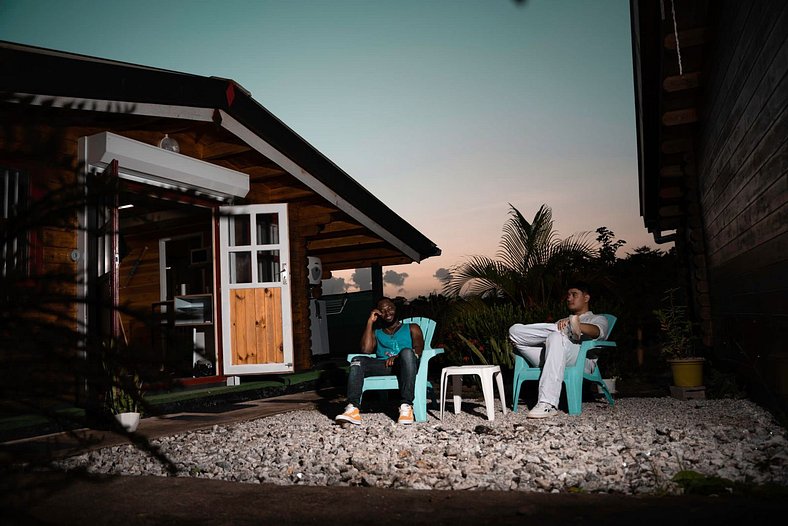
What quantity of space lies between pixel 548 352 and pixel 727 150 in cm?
182

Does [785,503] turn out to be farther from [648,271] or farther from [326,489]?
[648,271]

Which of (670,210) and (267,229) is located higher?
(670,210)

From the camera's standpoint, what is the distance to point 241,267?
677cm

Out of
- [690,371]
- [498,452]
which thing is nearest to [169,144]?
[498,452]

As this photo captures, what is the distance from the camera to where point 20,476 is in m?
1.01

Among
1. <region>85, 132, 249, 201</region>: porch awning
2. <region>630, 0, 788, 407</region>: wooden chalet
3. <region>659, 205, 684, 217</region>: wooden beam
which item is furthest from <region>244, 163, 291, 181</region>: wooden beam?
<region>659, 205, 684, 217</region>: wooden beam

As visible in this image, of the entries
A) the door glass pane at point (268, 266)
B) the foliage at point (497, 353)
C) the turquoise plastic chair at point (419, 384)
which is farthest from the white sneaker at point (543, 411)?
the door glass pane at point (268, 266)

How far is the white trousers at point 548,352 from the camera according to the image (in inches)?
180

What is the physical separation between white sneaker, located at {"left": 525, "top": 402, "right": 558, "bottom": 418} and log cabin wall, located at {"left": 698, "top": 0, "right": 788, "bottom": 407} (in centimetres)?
126

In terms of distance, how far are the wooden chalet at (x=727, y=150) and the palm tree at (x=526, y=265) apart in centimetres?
114

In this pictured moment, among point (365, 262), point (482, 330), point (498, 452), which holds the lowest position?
point (498, 452)

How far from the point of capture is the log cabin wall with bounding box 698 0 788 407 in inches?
125

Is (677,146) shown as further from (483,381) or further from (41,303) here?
(41,303)

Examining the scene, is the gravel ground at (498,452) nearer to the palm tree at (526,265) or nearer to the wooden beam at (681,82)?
the wooden beam at (681,82)
